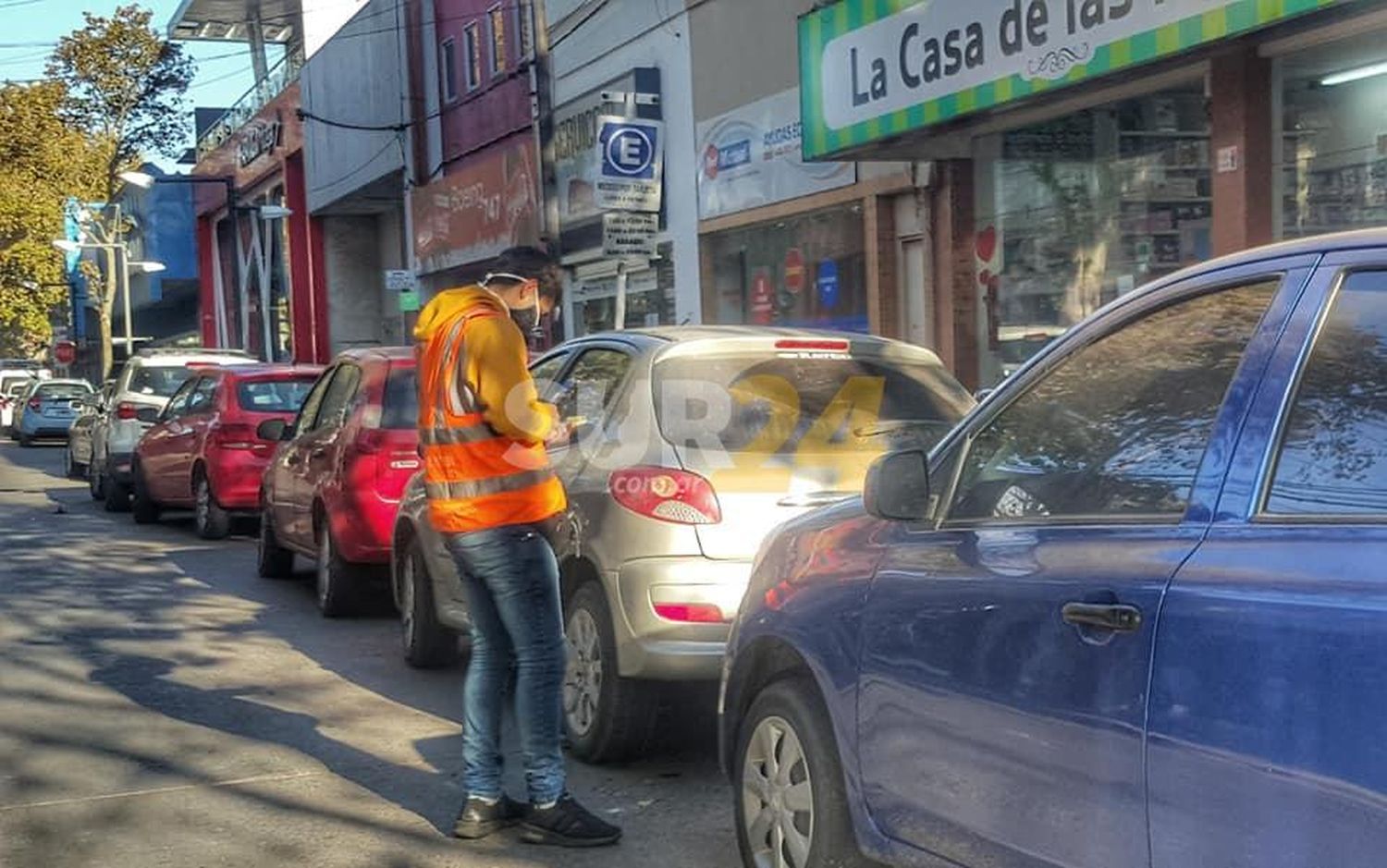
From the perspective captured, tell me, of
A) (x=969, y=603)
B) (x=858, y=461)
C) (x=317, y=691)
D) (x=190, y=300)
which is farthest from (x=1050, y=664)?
(x=190, y=300)

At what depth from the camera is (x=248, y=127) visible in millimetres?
41250

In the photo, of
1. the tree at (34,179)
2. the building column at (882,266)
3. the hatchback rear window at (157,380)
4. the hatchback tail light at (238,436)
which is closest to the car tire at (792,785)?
the hatchback tail light at (238,436)

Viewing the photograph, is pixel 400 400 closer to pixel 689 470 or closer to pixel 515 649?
pixel 689 470

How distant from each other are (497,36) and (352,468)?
669 inches

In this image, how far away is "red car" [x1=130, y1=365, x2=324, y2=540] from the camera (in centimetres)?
1353

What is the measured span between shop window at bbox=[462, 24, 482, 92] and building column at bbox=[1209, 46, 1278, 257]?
56.9ft

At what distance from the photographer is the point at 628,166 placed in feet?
46.6

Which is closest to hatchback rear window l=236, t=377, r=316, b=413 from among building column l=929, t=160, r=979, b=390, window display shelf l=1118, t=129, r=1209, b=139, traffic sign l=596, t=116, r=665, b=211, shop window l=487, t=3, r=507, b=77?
traffic sign l=596, t=116, r=665, b=211

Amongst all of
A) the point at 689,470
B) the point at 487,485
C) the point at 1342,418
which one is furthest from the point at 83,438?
the point at 1342,418

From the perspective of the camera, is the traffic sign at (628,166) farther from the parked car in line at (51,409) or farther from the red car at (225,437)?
the parked car in line at (51,409)

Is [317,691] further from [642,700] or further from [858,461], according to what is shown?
[858,461]

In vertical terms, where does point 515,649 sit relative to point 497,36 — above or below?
below

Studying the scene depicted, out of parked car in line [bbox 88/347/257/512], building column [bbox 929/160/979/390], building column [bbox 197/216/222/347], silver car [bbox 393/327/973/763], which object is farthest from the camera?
building column [bbox 197/216/222/347]

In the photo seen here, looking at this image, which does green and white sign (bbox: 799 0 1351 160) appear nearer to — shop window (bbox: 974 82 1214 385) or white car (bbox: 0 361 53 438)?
shop window (bbox: 974 82 1214 385)
